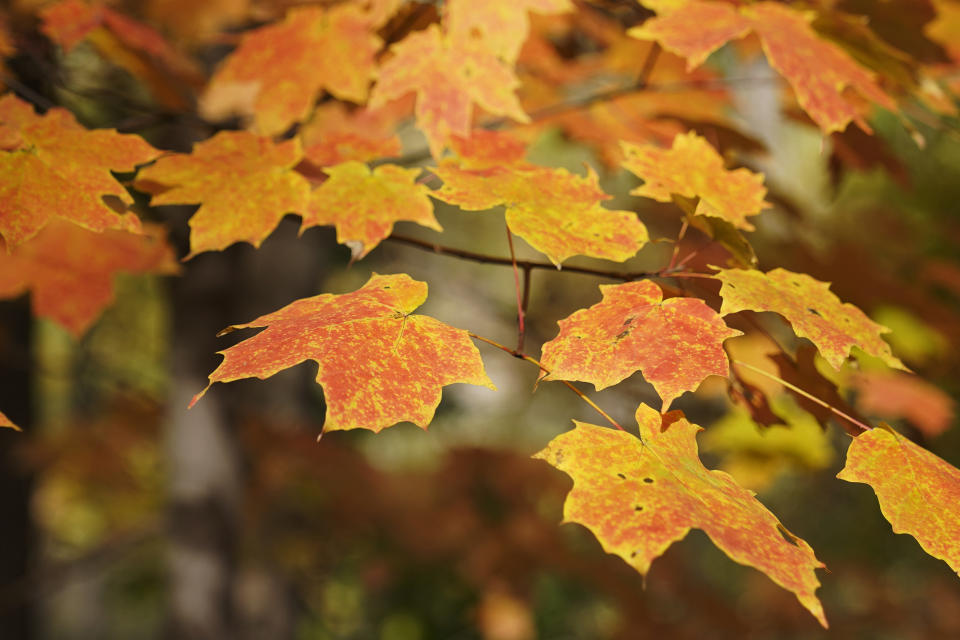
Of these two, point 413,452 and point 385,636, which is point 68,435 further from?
point 413,452

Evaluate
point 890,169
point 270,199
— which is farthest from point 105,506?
point 890,169

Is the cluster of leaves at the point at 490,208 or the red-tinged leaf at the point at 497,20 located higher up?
the red-tinged leaf at the point at 497,20

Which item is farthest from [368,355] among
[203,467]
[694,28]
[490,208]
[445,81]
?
[203,467]

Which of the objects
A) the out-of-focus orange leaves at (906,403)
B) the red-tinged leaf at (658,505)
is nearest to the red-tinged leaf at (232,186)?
the red-tinged leaf at (658,505)

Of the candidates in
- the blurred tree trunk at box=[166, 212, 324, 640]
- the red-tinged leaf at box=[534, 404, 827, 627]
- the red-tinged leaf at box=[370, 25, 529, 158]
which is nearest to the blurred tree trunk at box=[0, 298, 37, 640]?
the blurred tree trunk at box=[166, 212, 324, 640]

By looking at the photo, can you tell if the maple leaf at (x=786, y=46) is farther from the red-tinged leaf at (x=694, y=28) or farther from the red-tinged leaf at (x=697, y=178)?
the red-tinged leaf at (x=697, y=178)

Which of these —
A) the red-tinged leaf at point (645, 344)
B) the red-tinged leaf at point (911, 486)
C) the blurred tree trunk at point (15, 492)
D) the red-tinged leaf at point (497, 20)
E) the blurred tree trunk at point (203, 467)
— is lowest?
the blurred tree trunk at point (15, 492)
